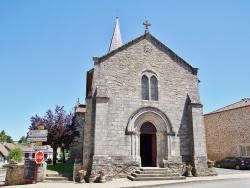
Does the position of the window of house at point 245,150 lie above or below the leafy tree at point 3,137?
below

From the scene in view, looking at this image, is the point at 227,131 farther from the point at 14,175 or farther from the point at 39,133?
the point at 14,175

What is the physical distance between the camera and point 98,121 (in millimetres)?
13680

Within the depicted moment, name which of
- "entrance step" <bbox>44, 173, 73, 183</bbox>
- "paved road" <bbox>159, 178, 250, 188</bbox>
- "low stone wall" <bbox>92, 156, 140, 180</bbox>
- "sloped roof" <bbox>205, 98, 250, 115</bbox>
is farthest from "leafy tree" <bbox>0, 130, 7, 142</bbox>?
"paved road" <bbox>159, 178, 250, 188</bbox>

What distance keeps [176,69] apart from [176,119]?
378cm

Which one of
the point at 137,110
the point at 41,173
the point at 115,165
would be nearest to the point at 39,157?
the point at 41,173

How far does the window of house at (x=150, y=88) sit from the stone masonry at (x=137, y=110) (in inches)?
10.4

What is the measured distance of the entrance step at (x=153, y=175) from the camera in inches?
499

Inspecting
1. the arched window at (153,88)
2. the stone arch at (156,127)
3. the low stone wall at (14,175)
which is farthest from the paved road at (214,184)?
the low stone wall at (14,175)

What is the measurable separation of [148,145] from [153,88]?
4185mm

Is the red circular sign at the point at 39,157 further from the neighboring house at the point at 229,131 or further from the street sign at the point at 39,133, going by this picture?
the neighboring house at the point at 229,131

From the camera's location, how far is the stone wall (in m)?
23.8

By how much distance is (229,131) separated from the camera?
2527cm

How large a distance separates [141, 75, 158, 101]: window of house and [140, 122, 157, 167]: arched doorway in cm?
186

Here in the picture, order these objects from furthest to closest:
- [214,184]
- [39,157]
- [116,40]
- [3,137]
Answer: [3,137]
[116,40]
[214,184]
[39,157]
